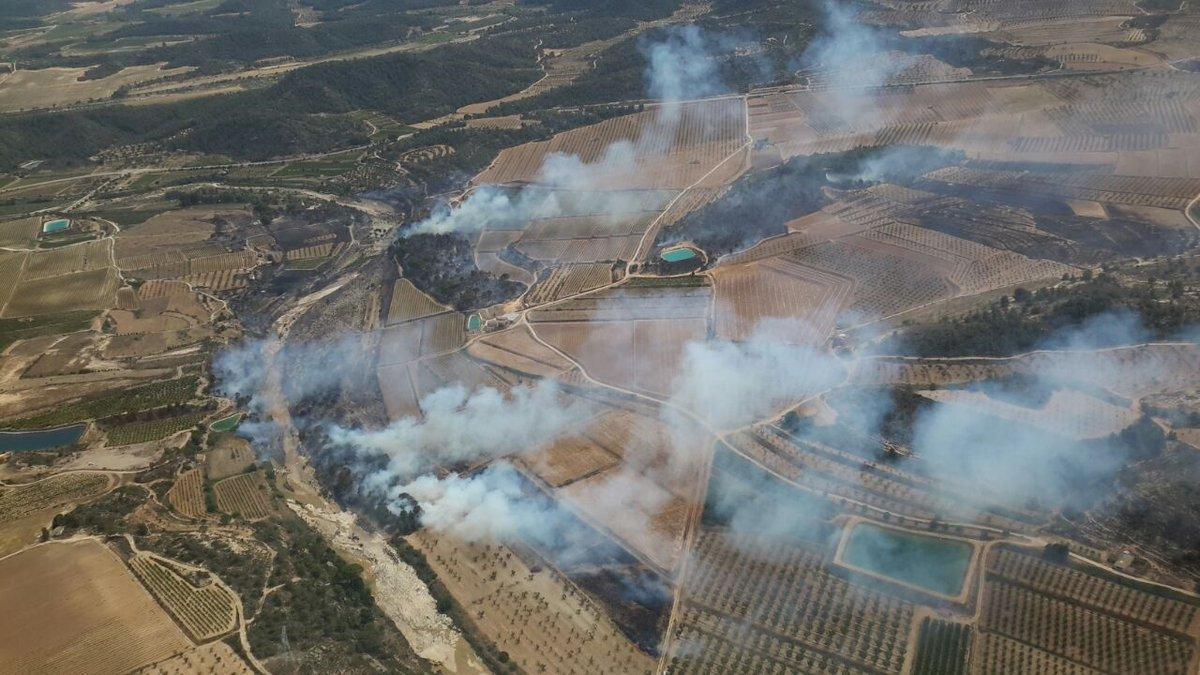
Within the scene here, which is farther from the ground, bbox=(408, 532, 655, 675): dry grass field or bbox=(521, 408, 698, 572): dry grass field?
bbox=(521, 408, 698, 572): dry grass field

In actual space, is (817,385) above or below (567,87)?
below

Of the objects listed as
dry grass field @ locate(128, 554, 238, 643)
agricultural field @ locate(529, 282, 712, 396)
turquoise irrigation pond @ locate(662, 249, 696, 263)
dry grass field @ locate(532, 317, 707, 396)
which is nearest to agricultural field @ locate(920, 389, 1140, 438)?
dry grass field @ locate(532, 317, 707, 396)

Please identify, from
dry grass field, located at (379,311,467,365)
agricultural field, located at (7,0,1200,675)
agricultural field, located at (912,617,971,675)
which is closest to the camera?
agricultural field, located at (912,617,971,675)

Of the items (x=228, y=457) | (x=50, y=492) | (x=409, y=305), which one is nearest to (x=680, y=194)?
(x=409, y=305)

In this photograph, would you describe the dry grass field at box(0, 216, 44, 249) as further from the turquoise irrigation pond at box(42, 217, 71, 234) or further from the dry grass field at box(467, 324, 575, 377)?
the dry grass field at box(467, 324, 575, 377)

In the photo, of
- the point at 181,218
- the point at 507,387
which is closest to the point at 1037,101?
the point at 507,387

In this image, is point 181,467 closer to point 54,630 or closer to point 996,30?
point 54,630
